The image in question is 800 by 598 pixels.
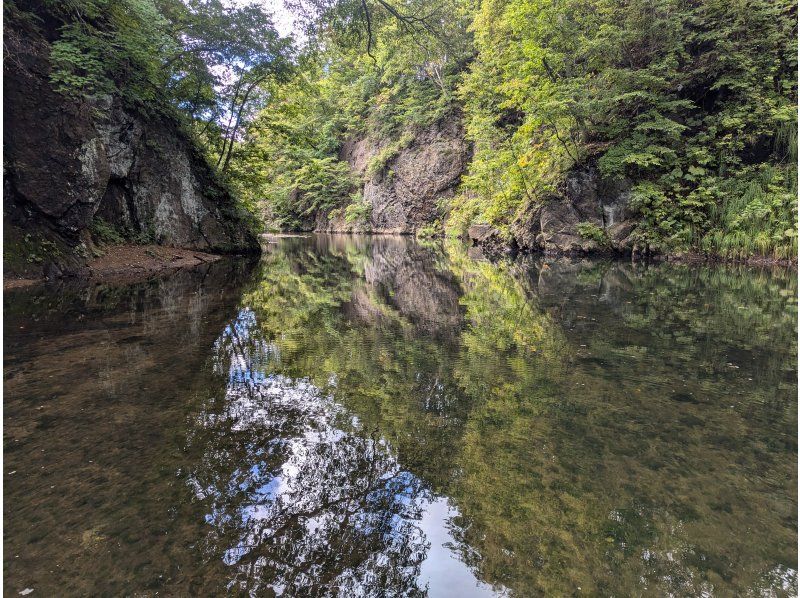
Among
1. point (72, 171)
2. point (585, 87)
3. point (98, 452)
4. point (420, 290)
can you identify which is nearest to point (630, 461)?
point (98, 452)

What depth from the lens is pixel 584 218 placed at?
51.6 feet

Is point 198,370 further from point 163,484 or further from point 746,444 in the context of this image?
point 746,444

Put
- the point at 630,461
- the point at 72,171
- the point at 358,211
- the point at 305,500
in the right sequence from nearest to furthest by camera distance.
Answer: the point at 305,500
the point at 630,461
the point at 72,171
the point at 358,211

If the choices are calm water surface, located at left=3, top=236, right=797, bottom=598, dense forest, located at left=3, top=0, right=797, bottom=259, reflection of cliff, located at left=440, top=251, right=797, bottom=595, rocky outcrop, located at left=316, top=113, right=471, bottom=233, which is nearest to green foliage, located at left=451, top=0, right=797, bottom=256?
dense forest, located at left=3, top=0, right=797, bottom=259

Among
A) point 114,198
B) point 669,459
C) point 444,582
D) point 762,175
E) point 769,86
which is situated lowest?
point 444,582

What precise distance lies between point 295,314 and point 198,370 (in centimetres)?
264

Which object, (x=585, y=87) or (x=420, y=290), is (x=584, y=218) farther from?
(x=420, y=290)

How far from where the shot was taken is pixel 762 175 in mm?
12938

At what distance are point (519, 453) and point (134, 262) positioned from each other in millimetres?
11711

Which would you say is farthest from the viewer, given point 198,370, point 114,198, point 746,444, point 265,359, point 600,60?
point 600,60

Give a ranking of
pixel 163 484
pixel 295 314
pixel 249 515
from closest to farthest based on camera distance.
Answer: pixel 249 515
pixel 163 484
pixel 295 314

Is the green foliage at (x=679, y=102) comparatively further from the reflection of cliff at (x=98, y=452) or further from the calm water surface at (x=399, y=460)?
the reflection of cliff at (x=98, y=452)

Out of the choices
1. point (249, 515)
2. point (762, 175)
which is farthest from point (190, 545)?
point (762, 175)

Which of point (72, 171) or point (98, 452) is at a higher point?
point (72, 171)
